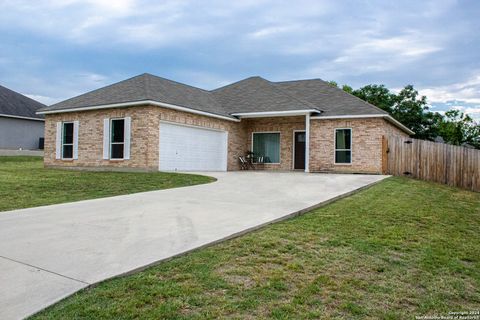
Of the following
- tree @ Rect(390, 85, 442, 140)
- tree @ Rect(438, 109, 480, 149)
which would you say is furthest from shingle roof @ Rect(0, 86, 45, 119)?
tree @ Rect(438, 109, 480, 149)

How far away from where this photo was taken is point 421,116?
107 ft

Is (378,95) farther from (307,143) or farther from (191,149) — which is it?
(191,149)

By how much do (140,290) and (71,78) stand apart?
1000 inches

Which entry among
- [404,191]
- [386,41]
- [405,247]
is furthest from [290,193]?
[386,41]

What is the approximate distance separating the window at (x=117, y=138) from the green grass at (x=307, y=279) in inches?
454

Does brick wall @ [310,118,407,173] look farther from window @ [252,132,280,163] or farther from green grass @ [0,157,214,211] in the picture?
green grass @ [0,157,214,211]

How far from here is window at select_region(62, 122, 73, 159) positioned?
1812 cm

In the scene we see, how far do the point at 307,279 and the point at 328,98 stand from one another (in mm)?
17035

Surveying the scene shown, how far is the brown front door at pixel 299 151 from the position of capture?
20.0m

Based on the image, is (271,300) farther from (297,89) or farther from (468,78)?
(468,78)

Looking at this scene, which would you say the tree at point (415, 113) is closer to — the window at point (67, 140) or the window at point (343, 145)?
the window at point (343, 145)

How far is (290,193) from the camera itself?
9852mm

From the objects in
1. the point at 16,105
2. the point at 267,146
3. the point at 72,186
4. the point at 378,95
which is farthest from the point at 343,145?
the point at 16,105

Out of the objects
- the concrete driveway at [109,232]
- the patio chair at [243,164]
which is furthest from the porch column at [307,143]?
the concrete driveway at [109,232]
